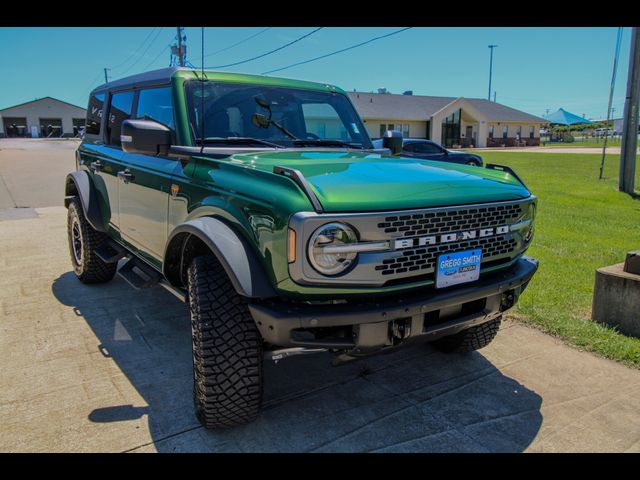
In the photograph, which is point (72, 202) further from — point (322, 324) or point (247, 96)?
point (322, 324)

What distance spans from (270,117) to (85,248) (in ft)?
8.88

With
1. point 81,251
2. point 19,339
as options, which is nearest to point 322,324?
point 19,339

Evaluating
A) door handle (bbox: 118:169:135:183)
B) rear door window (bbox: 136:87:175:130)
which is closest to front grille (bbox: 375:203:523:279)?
rear door window (bbox: 136:87:175:130)

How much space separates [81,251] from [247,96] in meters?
2.92

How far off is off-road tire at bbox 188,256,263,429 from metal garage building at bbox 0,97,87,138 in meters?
80.1

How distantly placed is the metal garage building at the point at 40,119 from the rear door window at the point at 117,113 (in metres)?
77.4

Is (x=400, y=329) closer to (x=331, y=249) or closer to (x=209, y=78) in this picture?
(x=331, y=249)

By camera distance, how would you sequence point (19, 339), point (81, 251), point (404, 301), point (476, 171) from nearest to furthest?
point (404, 301) < point (476, 171) < point (19, 339) < point (81, 251)

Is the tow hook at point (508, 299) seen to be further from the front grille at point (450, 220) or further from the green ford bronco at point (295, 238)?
the front grille at point (450, 220)

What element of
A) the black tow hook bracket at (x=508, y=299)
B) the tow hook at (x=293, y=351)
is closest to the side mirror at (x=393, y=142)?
the black tow hook bracket at (x=508, y=299)

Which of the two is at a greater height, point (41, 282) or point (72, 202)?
point (72, 202)

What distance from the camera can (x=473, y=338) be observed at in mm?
3658

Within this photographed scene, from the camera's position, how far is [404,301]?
2500mm
